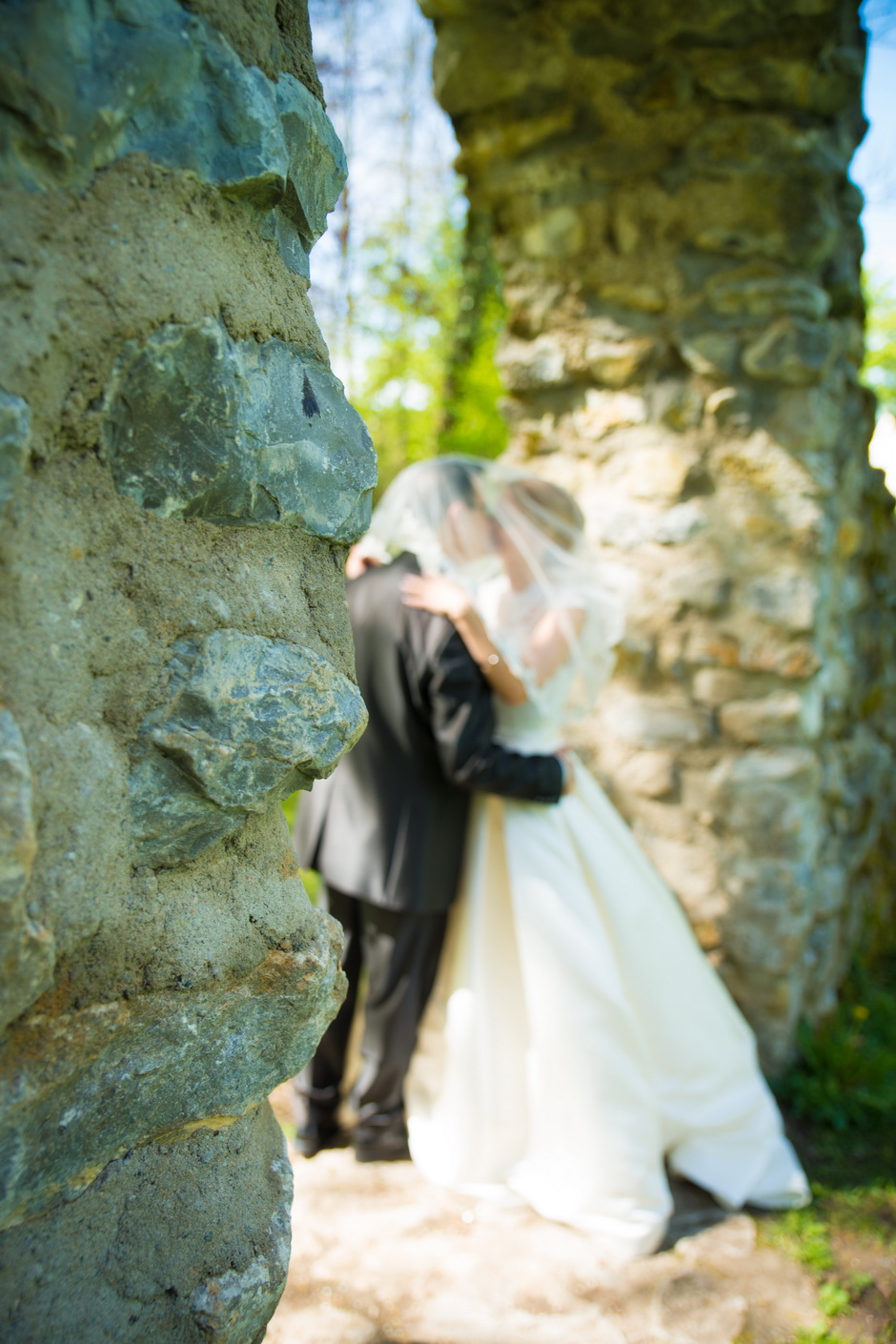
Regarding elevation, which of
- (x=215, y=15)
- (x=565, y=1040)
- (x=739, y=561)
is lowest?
(x=565, y=1040)

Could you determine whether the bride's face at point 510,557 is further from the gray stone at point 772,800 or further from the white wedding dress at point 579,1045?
the gray stone at point 772,800

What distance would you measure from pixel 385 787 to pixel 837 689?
5.45 ft

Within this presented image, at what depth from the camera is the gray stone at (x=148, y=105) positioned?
644mm

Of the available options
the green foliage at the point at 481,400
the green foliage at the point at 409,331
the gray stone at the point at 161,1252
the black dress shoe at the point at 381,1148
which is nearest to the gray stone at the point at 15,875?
the gray stone at the point at 161,1252

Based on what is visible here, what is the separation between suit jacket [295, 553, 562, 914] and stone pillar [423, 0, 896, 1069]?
75cm

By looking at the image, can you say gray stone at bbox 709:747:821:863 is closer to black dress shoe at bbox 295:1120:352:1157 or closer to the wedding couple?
the wedding couple

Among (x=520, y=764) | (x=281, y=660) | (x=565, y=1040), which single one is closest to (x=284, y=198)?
(x=281, y=660)

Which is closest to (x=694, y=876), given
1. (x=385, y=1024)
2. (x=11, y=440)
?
(x=385, y=1024)

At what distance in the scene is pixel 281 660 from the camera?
837 millimetres

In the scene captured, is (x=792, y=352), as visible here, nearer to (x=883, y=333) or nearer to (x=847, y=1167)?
(x=847, y=1167)

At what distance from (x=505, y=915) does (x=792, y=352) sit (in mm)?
1884

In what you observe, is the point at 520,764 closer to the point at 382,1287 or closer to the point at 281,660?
the point at 382,1287

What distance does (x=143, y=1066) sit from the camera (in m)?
0.76

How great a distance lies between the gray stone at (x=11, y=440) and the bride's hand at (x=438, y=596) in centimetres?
163
